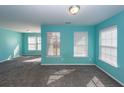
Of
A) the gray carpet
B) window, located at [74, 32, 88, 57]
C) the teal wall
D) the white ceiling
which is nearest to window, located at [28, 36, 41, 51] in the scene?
the teal wall

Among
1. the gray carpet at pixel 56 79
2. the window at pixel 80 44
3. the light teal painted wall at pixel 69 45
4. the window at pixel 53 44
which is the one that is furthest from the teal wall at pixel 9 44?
the window at pixel 80 44

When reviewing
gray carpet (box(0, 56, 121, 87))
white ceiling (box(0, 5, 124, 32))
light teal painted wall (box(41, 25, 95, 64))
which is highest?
white ceiling (box(0, 5, 124, 32))

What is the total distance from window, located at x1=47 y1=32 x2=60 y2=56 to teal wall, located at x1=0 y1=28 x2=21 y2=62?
330cm

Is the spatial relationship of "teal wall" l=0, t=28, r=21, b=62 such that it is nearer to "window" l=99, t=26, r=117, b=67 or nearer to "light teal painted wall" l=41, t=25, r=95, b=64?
"light teal painted wall" l=41, t=25, r=95, b=64

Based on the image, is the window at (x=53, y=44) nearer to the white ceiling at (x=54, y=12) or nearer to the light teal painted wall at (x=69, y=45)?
the light teal painted wall at (x=69, y=45)

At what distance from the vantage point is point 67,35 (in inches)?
306

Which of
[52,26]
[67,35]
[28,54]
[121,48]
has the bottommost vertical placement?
[28,54]

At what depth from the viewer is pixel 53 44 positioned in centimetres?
781

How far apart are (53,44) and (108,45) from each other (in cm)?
321

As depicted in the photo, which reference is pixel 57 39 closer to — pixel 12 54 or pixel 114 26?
pixel 114 26

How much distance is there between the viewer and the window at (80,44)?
7.85 metres

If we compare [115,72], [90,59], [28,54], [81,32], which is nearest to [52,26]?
[81,32]

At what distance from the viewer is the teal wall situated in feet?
29.2
